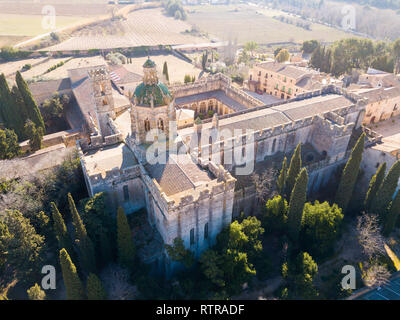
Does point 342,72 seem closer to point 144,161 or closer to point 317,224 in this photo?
point 317,224

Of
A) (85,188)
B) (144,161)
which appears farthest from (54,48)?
(144,161)

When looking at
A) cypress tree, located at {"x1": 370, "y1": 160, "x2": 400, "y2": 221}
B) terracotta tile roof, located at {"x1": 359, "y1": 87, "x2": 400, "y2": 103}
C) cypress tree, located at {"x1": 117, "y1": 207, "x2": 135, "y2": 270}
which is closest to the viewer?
cypress tree, located at {"x1": 117, "y1": 207, "x2": 135, "y2": 270}

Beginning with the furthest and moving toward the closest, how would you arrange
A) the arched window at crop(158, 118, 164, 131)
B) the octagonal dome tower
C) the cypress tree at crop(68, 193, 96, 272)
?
the arched window at crop(158, 118, 164, 131) < the octagonal dome tower < the cypress tree at crop(68, 193, 96, 272)

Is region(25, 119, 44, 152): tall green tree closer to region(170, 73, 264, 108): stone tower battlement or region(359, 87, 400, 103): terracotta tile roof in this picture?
region(170, 73, 264, 108): stone tower battlement

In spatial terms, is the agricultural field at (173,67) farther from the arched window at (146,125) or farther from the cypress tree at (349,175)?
the cypress tree at (349,175)

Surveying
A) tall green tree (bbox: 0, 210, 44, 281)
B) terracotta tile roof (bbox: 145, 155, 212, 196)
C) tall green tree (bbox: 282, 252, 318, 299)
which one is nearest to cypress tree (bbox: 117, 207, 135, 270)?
terracotta tile roof (bbox: 145, 155, 212, 196)
